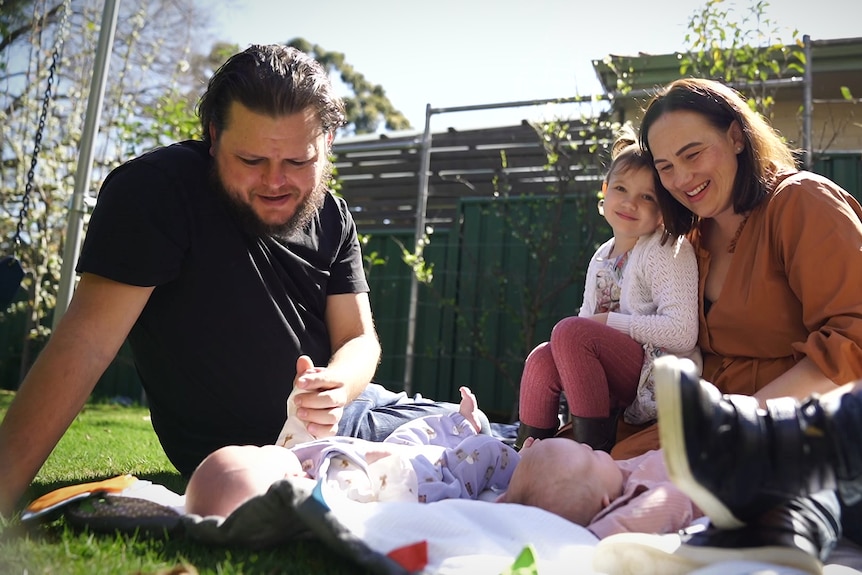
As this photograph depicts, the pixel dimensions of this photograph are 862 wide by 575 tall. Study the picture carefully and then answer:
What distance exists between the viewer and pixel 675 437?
3.76 feet

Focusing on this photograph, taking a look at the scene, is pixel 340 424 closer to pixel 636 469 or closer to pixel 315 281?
pixel 315 281

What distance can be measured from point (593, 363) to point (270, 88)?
123 centimetres

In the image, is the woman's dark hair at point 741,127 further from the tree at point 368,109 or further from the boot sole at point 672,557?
the tree at point 368,109

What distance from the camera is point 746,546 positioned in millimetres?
1188

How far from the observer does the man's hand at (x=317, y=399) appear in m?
1.80

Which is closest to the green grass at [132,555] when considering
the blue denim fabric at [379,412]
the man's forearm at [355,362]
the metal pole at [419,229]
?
the man's forearm at [355,362]

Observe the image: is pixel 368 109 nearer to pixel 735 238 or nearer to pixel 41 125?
pixel 41 125

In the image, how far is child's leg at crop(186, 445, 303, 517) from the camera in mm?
1475

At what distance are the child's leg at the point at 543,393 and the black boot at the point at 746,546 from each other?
116cm

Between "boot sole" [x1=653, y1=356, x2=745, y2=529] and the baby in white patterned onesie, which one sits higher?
"boot sole" [x1=653, y1=356, x2=745, y2=529]

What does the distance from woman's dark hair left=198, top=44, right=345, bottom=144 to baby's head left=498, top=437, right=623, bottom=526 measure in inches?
48.4

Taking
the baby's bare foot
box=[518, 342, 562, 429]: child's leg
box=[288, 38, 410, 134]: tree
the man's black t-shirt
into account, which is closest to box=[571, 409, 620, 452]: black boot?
box=[518, 342, 562, 429]: child's leg

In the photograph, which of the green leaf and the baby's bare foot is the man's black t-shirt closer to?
the baby's bare foot

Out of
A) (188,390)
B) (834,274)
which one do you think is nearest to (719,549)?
(834,274)
